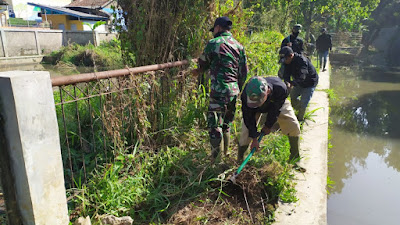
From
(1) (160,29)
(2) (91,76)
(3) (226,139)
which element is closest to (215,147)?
(3) (226,139)

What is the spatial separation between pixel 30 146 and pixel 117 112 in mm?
1064

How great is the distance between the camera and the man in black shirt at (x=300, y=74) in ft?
13.8

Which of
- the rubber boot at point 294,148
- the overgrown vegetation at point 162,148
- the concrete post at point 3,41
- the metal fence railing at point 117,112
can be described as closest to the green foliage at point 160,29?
the overgrown vegetation at point 162,148

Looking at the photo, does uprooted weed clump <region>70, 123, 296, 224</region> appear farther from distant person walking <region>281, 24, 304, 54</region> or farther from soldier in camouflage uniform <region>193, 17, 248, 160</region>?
distant person walking <region>281, 24, 304, 54</region>

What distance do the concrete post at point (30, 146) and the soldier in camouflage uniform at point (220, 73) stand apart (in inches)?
61.0

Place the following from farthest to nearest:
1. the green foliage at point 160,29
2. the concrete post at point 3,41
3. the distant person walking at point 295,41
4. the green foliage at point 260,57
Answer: the concrete post at point 3,41, the distant person walking at point 295,41, the green foliage at point 260,57, the green foliage at point 160,29

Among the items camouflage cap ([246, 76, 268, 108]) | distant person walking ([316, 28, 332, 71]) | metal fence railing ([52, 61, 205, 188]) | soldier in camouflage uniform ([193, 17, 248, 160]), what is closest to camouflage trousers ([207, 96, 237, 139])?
soldier in camouflage uniform ([193, 17, 248, 160])

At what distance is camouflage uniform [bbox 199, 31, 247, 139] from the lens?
2951 millimetres

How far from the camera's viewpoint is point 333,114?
21.8 ft

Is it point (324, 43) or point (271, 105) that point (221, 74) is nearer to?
point (271, 105)

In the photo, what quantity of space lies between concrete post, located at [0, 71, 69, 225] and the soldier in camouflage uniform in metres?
1.55

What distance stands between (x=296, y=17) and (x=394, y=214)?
1406cm

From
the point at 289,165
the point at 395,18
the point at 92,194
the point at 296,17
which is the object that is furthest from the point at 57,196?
the point at 395,18

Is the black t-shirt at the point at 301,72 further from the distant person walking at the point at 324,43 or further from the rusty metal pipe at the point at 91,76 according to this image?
the distant person walking at the point at 324,43
